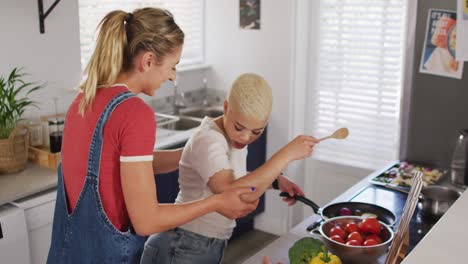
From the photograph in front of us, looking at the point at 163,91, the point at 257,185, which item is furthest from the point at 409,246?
the point at 163,91

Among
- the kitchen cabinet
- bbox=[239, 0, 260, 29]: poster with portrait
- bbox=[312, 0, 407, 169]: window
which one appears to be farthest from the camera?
bbox=[239, 0, 260, 29]: poster with portrait

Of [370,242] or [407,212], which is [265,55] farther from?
[407,212]

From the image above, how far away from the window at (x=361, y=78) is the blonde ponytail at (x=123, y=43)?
2499mm

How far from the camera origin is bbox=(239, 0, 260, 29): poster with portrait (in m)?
4.26

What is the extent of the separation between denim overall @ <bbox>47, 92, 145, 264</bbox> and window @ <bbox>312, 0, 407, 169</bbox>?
255cm

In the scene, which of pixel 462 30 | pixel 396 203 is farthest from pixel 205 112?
pixel 396 203

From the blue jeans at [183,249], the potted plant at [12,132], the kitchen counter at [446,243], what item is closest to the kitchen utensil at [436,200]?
the kitchen counter at [446,243]

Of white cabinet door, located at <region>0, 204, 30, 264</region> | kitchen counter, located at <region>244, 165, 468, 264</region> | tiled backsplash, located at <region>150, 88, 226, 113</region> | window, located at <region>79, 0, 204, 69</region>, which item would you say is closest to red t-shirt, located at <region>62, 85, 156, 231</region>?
kitchen counter, located at <region>244, 165, 468, 264</region>

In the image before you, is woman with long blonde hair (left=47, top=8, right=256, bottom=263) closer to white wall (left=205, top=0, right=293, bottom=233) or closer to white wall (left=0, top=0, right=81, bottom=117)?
white wall (left=0, top=0, right=81, bottom=117)

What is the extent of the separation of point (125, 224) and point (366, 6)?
2.73 metres

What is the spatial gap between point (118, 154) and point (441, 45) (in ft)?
6.66

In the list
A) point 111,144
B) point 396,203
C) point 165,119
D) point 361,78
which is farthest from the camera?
point 361,78

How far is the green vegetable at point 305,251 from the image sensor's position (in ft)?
5.59

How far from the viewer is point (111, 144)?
157 cm
